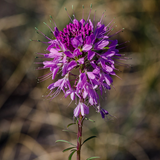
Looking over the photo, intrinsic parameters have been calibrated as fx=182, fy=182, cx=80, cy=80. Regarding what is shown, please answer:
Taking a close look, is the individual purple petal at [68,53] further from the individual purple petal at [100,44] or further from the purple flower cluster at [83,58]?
the individual purple petal at [100,44]

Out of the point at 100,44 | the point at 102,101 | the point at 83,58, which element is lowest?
the point at 83,58

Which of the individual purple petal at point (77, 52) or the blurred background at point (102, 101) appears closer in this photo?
the individual purple petal at point (77, 52)

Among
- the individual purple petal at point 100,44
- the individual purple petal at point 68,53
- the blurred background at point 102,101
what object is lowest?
the individual purple petal at point 68,53

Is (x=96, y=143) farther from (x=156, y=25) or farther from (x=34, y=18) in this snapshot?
(x=34, y=18)

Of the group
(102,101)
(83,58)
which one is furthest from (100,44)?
(102,101)

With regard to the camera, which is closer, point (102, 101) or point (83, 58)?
point (83, 58)

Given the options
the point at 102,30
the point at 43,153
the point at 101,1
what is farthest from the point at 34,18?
the point at 102,30

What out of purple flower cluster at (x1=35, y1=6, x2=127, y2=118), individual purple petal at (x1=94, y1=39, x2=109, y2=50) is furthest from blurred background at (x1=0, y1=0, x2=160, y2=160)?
individual purple petal at (x1=94, y1=39, x2=109, y2=50)

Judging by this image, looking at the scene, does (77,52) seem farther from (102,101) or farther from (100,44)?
(102,101)

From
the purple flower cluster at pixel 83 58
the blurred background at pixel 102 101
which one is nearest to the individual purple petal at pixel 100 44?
the purple flower cluster at pixel 83 58

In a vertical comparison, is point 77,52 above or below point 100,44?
below
